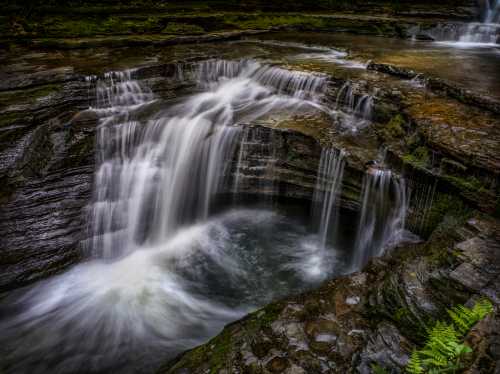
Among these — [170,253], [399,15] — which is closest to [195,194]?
[170,253]

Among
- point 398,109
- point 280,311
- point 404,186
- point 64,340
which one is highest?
point 398,109

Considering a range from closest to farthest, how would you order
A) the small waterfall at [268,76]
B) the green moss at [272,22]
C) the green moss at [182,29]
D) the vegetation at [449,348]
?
the vegetation at [449,348], the small waterfall at [268,76], the green moss at [182,29], the green moss at [272,22]

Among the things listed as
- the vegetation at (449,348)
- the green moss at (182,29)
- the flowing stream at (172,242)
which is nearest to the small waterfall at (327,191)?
the flowing stream at (172,242)

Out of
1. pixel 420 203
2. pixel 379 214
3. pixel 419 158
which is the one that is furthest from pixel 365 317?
pixel 419 158

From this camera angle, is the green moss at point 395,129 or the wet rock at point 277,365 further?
the green moss at point 395,129

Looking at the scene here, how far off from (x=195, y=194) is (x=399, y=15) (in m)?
14.0

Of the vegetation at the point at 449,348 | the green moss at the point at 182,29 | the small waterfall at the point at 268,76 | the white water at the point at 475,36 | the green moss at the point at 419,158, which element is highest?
the white water at the point at 475,36

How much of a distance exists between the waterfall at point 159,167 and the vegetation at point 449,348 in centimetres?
544

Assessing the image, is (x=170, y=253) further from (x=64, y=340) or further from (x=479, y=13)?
(x=479, y=13)

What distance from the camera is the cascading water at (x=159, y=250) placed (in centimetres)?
547

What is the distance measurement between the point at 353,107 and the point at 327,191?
7.17ft

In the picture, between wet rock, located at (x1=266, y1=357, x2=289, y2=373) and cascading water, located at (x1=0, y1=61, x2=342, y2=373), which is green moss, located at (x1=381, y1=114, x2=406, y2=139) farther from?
wet rock, located at (x1=266, y1=357, x2=289, y2=373)

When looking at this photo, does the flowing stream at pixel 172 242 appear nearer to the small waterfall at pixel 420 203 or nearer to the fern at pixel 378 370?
the small waterfall at pixel 420 203

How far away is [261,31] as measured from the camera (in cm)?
1486
